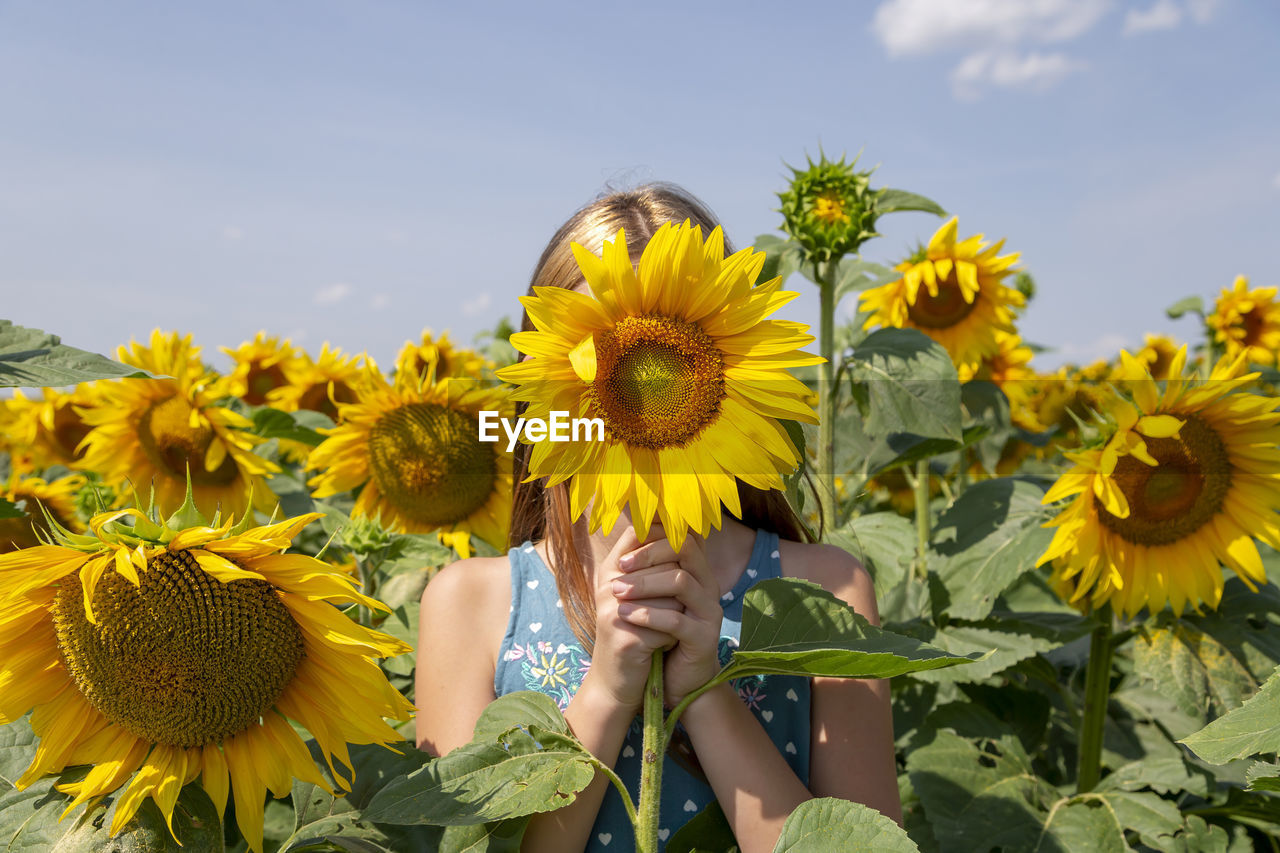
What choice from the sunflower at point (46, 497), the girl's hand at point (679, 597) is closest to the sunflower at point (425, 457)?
the sunflower at point (46, 497)

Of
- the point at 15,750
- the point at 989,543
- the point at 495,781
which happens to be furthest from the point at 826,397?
the point at 15,750

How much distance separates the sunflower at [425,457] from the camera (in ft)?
8.93

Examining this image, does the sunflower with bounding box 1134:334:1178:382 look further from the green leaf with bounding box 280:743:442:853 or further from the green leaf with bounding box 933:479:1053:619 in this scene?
the green leaf with bounding box 280:743:442:853

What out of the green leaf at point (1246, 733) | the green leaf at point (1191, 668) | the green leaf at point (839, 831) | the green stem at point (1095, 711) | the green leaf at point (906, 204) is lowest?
the green stem at point (1095, 711)

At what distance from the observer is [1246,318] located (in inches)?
214

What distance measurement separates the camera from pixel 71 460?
411 cm

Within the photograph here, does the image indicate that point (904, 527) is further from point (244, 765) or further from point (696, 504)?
point (244, 765)

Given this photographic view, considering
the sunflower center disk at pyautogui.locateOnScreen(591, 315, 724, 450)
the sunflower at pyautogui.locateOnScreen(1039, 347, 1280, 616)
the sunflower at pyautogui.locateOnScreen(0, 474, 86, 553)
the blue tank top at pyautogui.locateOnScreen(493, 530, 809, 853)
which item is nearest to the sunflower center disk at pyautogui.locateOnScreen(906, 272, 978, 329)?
the sunflower at pyautogui.locateOnScreen(1039, 347, 1280, 616)

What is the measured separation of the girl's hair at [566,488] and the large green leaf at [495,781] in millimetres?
460

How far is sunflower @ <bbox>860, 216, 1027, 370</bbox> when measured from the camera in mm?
3607

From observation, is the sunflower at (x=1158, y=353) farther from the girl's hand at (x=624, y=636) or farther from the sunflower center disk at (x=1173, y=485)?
the girl's hand at (x=624, y=636)

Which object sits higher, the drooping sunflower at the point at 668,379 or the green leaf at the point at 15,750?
the drooping sunflower at the point at 668,379

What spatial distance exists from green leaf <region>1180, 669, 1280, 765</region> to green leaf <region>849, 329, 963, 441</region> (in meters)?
1.28

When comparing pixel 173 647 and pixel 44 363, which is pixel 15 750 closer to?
pixel 173 647
